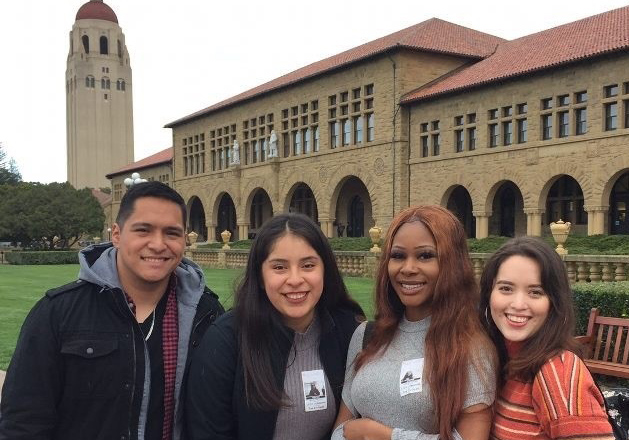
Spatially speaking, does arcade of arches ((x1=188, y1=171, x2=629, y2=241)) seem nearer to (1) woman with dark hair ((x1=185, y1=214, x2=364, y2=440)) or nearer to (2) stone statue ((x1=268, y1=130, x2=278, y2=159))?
(2) stone statue ((x1=268, y1=130, x2=278, y2=159))

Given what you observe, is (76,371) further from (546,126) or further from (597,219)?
(546,126)

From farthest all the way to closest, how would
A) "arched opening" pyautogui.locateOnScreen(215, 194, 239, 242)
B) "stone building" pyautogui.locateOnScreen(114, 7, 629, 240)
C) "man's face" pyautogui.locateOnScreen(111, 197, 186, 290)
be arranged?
"arched opening" pyautogui.locateOnScreen(215, 194, 239, 242) < "stone building" pyautogui.locateOnScreen(114, 7, 629, 240) < "man's face" pyautogui.locateOnScreen(111, 197, 186, 290)

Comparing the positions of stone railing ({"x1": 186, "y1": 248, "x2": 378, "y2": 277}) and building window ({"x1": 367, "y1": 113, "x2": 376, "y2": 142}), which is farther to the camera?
building window ({"x1": 367, "y1": 113, "x2": 376, "y2": 142})

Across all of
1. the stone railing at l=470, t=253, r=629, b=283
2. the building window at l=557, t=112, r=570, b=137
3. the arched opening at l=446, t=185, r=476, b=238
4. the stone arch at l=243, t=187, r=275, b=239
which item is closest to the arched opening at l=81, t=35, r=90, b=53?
the stone arch at l=243, t=187, r=275, b=239

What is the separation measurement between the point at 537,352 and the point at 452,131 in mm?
27766

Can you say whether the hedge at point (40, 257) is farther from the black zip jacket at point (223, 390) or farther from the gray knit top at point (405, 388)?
the gray knit top at point (405, 388)

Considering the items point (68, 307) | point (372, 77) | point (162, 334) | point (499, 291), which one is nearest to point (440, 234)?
point (499, 291)

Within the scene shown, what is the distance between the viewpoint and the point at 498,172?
2691cm

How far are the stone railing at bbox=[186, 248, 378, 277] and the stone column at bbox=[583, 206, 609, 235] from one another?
9.41 m

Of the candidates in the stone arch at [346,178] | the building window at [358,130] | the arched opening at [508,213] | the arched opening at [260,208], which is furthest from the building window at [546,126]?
the arched opening at [260,208]

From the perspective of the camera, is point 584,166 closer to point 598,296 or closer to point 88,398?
point 598,296

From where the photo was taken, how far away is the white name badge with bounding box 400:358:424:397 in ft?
7.39

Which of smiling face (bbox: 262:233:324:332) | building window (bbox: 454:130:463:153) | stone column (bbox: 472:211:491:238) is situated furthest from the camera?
building window (bbox: 454:130:463:153)

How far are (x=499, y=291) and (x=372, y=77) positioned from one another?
30.5 m
